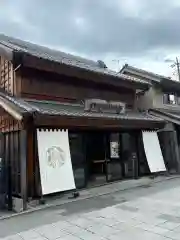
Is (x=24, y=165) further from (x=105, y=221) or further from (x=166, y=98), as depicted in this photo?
(x=166, y=98)

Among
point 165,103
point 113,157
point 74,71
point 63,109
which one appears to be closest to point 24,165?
point 63,109

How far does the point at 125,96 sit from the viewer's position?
13.0 meters

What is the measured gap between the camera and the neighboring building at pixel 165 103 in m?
13.7

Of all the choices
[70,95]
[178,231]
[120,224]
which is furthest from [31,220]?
[70,95]

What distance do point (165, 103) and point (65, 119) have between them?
9.93 meters

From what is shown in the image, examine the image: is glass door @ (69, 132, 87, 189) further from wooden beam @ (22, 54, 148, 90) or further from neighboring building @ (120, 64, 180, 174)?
neighboring building @ (120, 64, 180, 174)

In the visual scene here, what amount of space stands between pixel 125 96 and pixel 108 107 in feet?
7.35

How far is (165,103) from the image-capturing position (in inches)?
664

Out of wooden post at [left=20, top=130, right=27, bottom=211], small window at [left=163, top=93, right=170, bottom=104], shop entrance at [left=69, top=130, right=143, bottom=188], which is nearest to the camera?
wooden post at [left=20, top=130, right=27, bottom=211]

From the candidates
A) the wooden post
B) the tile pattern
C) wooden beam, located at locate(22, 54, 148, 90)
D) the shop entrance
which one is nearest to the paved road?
the tile pattern

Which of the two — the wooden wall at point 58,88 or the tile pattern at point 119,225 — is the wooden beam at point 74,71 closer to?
the wooden wall at point 58,88

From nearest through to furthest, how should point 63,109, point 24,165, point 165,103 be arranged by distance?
point 24,165, point 63,109, point 165,103

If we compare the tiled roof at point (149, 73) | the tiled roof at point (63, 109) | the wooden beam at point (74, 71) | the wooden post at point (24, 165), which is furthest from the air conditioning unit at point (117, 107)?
the tiled roof at point (149, 73)

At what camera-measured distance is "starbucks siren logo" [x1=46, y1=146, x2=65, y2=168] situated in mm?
8070
